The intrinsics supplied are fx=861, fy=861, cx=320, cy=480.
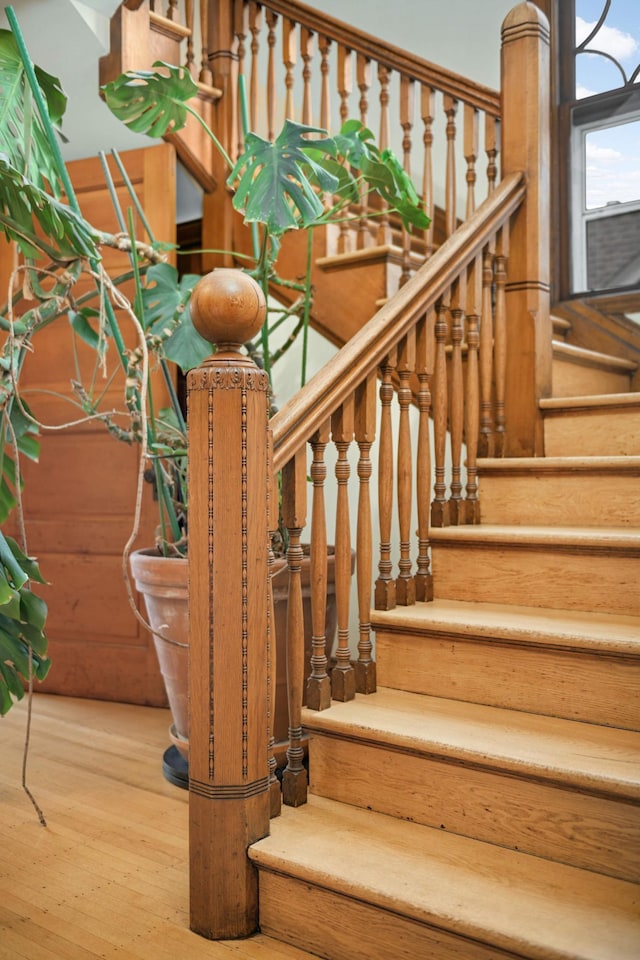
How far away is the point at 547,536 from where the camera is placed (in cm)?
208

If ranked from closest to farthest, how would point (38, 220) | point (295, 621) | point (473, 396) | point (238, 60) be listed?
point (295, 621), point (38, 220), point (473, 396), point (238, 60)

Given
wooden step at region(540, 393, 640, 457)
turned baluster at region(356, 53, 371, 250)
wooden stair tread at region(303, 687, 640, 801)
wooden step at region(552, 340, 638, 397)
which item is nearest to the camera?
wooden stair tread at region(303, 687, 640, 801)

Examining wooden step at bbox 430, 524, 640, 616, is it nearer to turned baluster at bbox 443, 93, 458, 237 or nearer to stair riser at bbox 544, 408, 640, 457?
stair riser at bbox 544, 408, 640, 457

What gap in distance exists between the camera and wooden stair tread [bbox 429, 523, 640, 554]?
6.54 feet

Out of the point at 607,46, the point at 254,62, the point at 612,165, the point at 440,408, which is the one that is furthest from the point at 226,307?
the point at 607,46

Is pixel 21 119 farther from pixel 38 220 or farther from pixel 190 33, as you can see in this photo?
pixel 190 33

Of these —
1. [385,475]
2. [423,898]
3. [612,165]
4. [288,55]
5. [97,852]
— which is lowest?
[97,852]

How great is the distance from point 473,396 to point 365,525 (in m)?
0.61

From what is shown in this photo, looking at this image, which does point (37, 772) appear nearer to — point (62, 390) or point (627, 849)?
point (62, 390)

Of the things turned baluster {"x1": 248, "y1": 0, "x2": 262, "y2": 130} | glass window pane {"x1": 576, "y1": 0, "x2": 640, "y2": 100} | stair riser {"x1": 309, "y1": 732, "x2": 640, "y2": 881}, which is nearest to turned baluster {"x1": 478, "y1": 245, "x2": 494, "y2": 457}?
stair riser {"x1": 309, "y1": 732, "x2": 640, "y2": 881}

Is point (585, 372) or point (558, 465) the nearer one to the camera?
point (558, 465)

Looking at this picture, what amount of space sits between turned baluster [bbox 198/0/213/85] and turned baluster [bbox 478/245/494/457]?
1.61 m

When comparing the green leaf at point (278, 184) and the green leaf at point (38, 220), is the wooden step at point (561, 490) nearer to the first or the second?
the green leaf at point (278, 184)

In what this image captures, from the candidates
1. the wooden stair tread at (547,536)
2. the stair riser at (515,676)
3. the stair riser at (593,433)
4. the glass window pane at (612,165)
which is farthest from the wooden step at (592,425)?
the glass window pane at (612,165)
